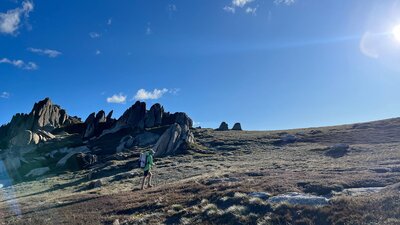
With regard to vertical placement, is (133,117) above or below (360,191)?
above

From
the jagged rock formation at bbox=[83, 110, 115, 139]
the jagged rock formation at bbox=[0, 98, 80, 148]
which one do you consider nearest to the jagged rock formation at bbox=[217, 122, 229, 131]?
the jagged rock formation at bbox=[83, 110, 115, 139]

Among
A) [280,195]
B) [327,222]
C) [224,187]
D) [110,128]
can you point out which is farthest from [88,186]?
[110,128]

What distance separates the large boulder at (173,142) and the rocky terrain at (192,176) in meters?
0.22

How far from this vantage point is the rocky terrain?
1702cm

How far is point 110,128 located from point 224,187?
88.6 metres

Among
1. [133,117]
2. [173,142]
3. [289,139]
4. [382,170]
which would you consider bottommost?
[382,170]

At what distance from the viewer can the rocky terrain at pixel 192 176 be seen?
17.0 metres

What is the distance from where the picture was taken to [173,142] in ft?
238

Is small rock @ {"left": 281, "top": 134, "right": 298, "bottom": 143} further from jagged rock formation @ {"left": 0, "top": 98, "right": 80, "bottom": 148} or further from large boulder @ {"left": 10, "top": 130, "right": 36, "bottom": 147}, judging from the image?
jagged rock formation @ {"left": 0, "top": 98, "right": 80, "bottom": 148}

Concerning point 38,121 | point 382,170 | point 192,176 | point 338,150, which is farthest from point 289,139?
point 38,121

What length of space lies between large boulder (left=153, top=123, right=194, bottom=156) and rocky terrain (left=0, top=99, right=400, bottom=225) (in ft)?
0.71

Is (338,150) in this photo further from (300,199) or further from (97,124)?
(97,124)

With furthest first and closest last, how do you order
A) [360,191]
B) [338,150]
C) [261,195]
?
[338,150]
[261,195]
[360,191]

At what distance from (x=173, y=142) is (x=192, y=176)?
108ft
